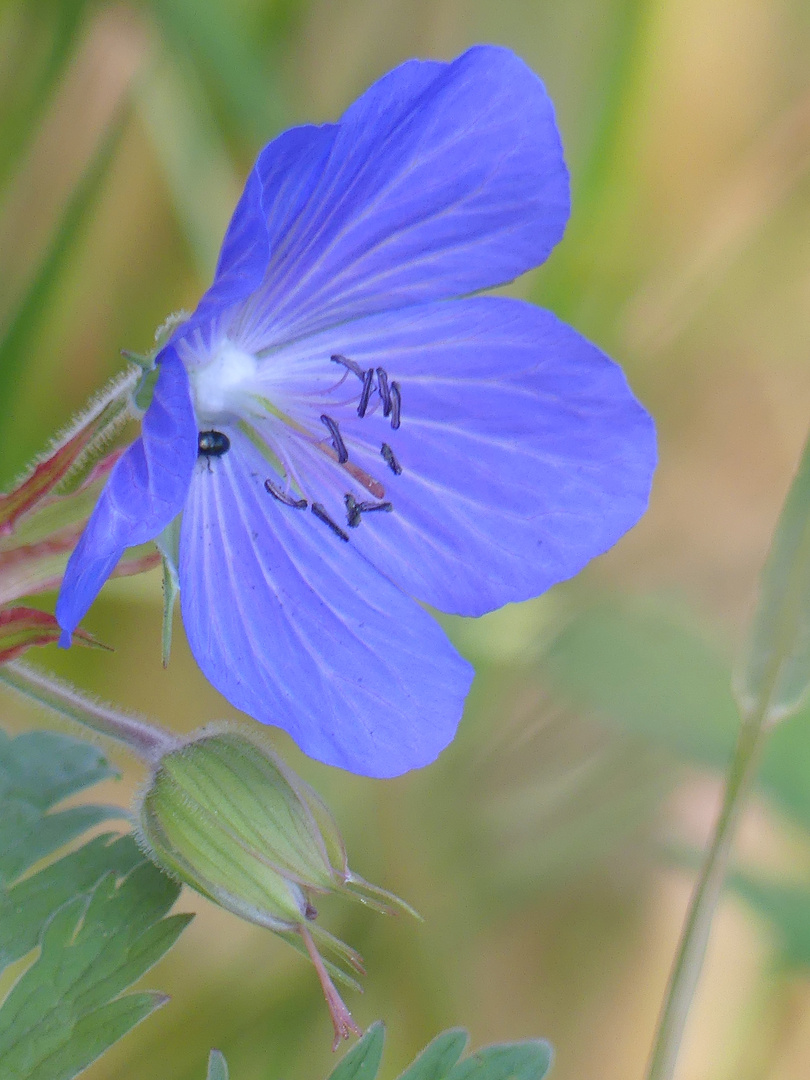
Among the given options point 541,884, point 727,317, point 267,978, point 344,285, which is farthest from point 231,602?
point 727,317

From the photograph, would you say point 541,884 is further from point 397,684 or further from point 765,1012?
point 397,684

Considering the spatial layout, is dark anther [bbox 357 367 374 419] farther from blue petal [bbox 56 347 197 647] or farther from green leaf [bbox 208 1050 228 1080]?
green leaf [bbox 208 1050 228 1080]

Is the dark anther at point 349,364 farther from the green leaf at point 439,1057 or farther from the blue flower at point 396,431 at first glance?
the green leaf at point 439,1057

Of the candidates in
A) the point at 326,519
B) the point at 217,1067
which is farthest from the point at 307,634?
the point at 217,1067

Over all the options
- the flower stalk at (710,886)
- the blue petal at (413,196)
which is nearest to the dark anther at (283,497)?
the blue petal at (413,196)

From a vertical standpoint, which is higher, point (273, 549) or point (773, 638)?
point (273, 549)

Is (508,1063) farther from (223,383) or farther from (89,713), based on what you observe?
(223,383)

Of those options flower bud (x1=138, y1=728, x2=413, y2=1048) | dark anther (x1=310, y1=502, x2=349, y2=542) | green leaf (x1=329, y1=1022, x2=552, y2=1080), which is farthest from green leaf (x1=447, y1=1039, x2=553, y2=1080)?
dark anther (x1=310, y1=502, x2=349, y2=542)
